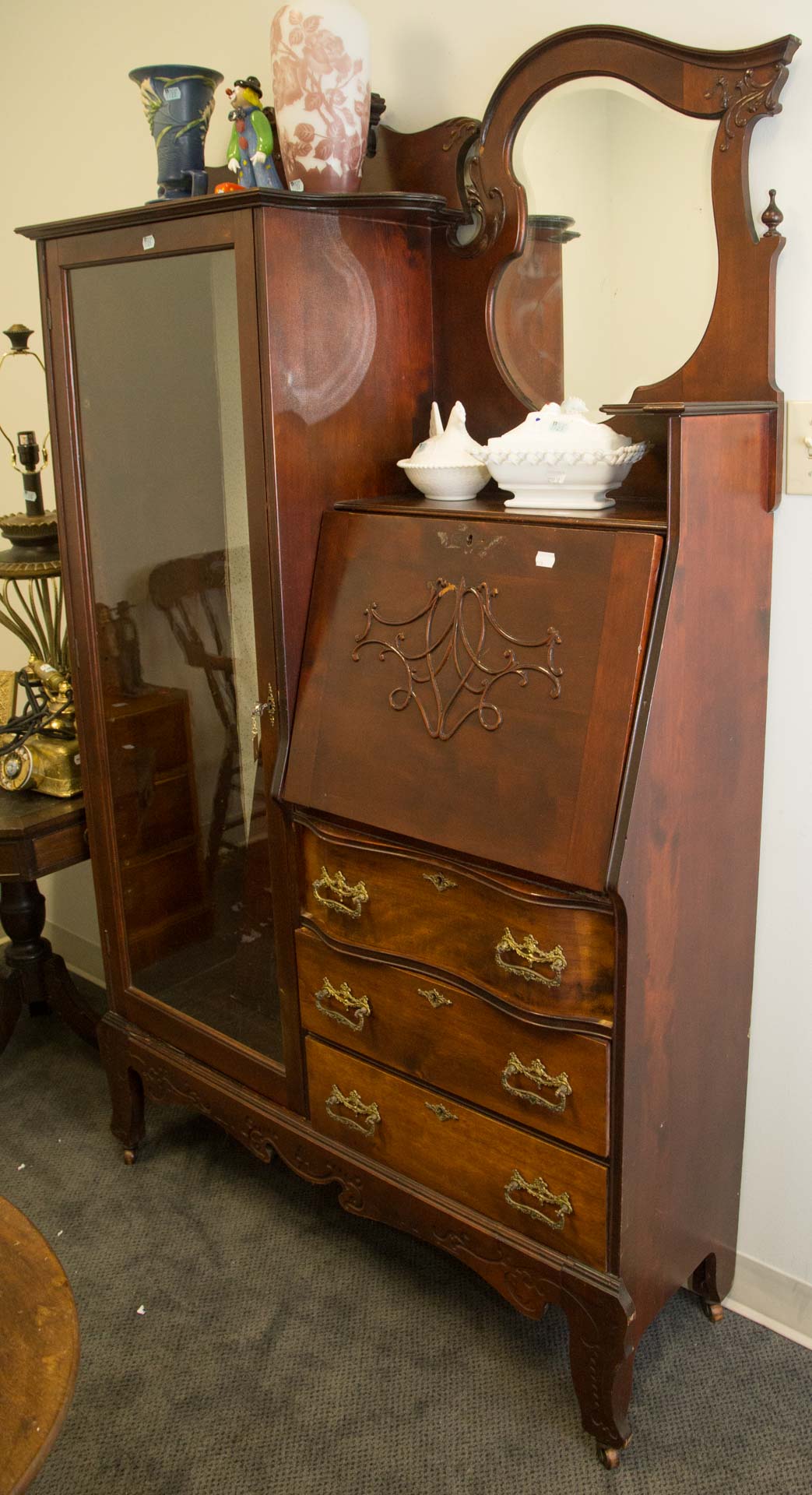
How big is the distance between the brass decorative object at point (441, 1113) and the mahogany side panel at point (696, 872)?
27cm

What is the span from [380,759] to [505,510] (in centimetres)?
36

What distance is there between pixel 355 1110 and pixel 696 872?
25.5 inches

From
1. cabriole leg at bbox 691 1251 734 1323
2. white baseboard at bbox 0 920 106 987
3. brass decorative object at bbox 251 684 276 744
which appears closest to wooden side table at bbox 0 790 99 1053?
white baseboard at bbox 0 920 106 987

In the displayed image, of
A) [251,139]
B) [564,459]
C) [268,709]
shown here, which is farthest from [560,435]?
[251,139]

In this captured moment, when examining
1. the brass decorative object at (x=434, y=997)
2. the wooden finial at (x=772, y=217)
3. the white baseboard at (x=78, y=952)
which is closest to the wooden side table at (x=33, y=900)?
the white baseboard at (x=78, y=952)

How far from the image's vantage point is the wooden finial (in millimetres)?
1437

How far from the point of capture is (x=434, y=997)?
1.59 metres

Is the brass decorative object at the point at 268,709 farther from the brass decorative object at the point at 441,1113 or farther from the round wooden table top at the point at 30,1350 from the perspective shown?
the round wooden table top at the point at 30,1350

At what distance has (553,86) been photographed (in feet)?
5.32

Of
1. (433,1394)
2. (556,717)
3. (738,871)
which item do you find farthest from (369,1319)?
(556,717)

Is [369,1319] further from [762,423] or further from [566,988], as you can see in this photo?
[762,423]

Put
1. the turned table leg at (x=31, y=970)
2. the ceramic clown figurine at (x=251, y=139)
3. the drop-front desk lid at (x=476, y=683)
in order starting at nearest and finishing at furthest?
the drop-front desk lid at (x=476, y=683), the ceramic clown figurine at (x=251, y=139), the turned table leg at (x=31, y=970)

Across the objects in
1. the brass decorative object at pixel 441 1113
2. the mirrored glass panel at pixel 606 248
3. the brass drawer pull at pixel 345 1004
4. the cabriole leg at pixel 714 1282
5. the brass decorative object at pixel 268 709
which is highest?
the mirrored glass panel at pixel 606 248

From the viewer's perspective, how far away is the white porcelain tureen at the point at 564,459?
145cm
